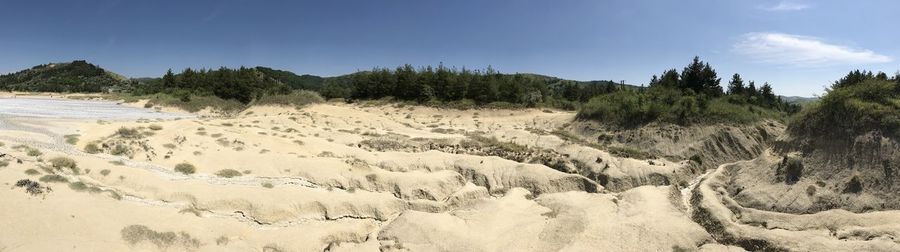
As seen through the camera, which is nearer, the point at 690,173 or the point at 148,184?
the point at 148,184

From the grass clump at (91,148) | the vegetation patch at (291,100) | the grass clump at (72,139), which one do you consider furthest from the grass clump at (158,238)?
the vegetation patch at (291,100)

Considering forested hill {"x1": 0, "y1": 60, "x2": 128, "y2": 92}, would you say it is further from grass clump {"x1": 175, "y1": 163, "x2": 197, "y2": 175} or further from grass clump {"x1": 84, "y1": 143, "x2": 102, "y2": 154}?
grass clump {"x1": 175, "y1": 163, "x2": 197, "y2": 175}

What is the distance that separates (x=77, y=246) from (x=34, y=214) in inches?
83.6

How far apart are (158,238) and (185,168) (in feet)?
21.7

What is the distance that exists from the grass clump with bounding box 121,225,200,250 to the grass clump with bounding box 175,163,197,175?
19.0 feet

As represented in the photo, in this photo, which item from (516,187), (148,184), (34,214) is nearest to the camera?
(34,214)

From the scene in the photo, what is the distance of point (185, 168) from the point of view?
19.5 metres

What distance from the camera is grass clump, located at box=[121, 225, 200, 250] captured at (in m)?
13.4

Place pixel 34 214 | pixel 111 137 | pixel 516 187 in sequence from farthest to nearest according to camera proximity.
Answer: pixel 111 137 < pixel 516 187 < pixel 34 214

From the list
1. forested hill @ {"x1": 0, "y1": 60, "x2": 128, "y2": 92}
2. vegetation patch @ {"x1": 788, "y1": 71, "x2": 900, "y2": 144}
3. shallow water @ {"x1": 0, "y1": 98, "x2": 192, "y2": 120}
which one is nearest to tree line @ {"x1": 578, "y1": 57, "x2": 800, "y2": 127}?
vegetation patch @ {"x1": 788, "y1": 71, "x2": 900, "y2": 144}

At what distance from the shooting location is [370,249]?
14977 millimetres

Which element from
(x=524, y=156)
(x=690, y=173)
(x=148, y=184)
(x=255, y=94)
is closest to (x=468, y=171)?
(x=524, y=156)

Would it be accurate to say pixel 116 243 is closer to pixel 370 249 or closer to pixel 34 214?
pixel 34 214

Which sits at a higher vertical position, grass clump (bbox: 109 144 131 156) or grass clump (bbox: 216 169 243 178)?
grass clump (bbox: 109 144 131 156)
